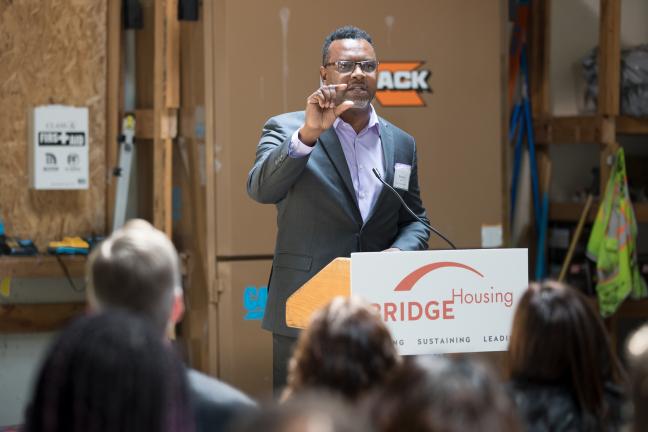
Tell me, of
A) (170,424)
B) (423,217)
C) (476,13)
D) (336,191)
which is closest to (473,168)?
(476,13)

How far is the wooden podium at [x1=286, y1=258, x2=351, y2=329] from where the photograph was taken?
270 cm

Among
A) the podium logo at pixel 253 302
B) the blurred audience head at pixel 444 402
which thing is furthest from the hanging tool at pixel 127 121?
the blurred audience head at pixel 444 402

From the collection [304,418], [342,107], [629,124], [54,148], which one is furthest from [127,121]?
[304,418]

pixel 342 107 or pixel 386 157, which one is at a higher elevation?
pixel 342 107

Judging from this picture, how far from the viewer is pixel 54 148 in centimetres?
493

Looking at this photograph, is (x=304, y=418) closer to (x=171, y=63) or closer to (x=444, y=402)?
(x=444, y=402)

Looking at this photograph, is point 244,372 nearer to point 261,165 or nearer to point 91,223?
point 91,223

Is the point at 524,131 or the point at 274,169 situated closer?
the point at 274,169

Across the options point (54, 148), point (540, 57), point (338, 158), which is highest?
point (540, 57)

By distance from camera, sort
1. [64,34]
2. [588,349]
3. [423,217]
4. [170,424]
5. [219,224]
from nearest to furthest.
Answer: [170,424], [588,349], [423,217], [219,224], [64,34]

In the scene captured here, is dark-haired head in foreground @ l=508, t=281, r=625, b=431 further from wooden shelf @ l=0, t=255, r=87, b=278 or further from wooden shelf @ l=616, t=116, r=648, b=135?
wooden shelf @ l=616, t=116, r=648, b=135

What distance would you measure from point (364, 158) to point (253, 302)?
1.53 metres

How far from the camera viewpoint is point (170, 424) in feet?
4.89

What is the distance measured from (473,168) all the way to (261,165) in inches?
80.2
